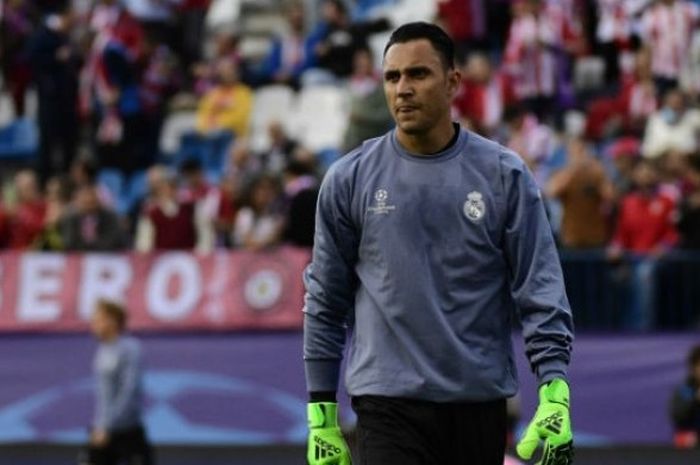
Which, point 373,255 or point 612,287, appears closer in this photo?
point 373,255

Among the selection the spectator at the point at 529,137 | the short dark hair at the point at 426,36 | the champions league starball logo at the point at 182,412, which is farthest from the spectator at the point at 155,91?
the short dark hair at the point at 426,36

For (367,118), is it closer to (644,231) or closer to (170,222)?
(644,231)

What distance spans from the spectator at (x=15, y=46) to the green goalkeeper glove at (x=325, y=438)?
15.6 metres

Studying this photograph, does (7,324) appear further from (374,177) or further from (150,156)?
(374,177)

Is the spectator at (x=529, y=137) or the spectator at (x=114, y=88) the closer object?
the spectator at (x=529, y=137)

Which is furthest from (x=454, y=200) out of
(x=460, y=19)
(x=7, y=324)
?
(x=460, y=19)

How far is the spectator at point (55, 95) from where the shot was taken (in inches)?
846

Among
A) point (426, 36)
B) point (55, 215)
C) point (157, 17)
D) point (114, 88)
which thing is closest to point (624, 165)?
point (55, 215)

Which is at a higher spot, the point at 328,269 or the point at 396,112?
the point at 396,112

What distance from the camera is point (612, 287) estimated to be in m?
16.5

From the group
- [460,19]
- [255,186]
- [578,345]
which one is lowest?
[578,345]

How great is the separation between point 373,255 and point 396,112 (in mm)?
494

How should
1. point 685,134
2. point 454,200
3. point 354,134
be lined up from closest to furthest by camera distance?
1. point 454,200
2. point 354,134
3. point 685,134

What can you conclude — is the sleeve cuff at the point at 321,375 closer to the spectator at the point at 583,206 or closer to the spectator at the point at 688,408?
the spectator at the point at 688,408
